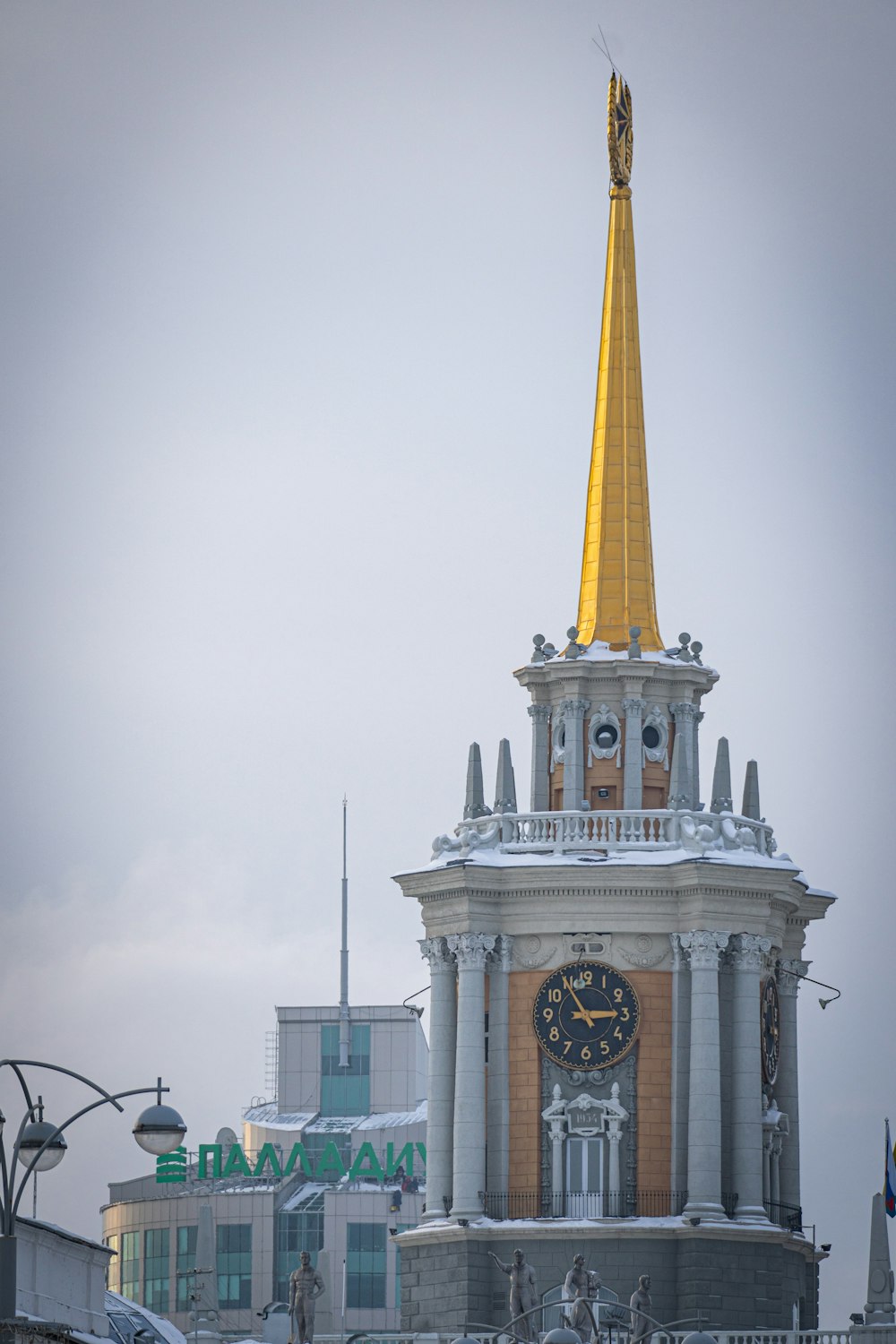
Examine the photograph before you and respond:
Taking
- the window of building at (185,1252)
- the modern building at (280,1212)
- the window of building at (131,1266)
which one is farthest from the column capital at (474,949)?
the window of building at (131,1266)

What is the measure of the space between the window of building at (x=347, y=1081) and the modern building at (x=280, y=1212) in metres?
0.55

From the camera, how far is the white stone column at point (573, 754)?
79.4 metres

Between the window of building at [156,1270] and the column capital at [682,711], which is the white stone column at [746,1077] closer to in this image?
the column capital at [682,711]

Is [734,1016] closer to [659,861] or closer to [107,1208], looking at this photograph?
[659,861]

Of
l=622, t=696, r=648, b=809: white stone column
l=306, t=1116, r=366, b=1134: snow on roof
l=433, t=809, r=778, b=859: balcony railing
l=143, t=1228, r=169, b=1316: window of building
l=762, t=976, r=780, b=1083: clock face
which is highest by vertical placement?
l=622, t=696, r=648, b=809: white stone column

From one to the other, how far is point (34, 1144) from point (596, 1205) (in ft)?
106

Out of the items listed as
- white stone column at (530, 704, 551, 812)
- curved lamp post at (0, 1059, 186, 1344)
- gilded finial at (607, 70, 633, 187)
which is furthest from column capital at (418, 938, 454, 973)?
curved lamp post at (0, 1059, 186, 1344)

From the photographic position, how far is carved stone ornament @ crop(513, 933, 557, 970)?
77.2 meters

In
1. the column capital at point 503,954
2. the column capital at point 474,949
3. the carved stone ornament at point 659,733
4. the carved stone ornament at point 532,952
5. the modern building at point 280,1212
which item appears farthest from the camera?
the modern building at point 280,1212

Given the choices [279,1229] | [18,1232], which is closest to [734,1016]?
[18,1232]

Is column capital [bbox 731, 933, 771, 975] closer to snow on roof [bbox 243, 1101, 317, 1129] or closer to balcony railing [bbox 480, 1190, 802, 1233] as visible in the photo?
balcony railing [bbox 480, 1190, 802, 1233]

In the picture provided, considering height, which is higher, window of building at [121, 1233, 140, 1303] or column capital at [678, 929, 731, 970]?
column capital at [678, 929, 731, 970]

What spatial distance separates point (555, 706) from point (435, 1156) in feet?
34.6

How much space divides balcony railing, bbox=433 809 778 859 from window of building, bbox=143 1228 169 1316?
57.3m
